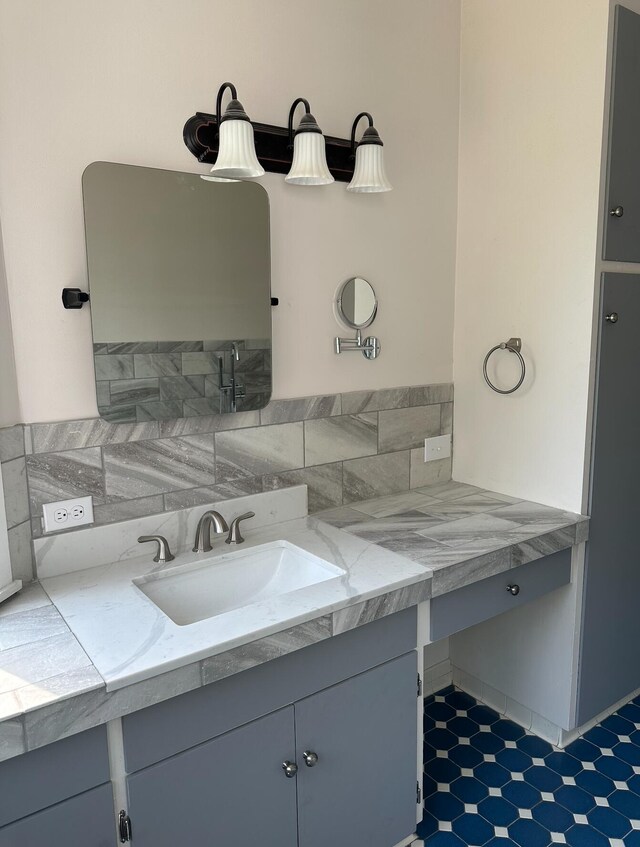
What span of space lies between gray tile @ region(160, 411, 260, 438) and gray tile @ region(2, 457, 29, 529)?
1.22 ft

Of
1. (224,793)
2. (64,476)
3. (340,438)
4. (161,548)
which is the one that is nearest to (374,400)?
(340,438)

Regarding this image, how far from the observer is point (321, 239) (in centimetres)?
202

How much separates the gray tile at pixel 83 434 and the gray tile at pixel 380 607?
0.72m

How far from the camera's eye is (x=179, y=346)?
68.6 inches

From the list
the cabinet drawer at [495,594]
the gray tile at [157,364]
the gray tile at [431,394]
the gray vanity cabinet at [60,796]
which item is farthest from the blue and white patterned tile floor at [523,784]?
the gray tile at [157,364]

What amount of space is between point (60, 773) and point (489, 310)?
1902 millimetres

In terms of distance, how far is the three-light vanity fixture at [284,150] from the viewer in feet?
5.21

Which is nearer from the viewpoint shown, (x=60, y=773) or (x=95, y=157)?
(x=60, y=773)

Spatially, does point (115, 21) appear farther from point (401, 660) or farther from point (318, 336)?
point (401, 660)

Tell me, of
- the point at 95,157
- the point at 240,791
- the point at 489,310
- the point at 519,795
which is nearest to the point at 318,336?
the point at 489,310

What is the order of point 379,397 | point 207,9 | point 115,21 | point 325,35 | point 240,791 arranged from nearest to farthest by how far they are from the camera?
1. point 240,791
2. point 115,21
3. point 207,9
4. point 325,35
5. point 379,397

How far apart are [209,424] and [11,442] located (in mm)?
535

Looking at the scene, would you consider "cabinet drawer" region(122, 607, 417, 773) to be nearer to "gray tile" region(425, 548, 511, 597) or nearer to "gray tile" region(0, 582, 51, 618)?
"gray tile" region(425, 548, 511, 597)

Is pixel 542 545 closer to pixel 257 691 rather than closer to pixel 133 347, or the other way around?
pixel 257 691
